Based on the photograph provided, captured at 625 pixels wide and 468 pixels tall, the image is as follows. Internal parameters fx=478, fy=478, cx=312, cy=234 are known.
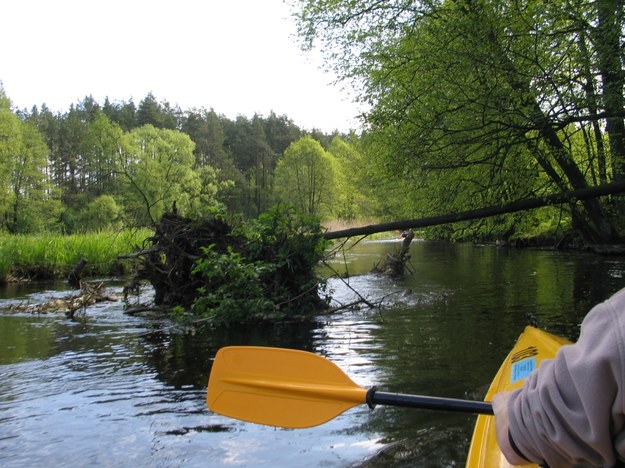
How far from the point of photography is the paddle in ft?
8.71

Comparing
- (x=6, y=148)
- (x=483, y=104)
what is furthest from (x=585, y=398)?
(x=6, y=148)

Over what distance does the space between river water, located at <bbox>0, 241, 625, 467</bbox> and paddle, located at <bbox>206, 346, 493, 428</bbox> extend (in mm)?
681

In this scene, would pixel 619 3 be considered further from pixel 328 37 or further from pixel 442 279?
pixel 442 279

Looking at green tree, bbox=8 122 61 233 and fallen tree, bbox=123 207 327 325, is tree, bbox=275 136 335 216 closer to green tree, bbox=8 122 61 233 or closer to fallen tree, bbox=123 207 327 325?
green tree, bbox=8 122 61 233

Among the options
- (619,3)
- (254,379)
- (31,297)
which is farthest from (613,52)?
(31,297)

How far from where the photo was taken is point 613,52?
6.38m

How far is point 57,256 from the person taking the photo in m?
14.5

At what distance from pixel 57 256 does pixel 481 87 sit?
509 inches

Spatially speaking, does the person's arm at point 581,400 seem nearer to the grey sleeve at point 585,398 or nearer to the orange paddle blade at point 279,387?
the grey sleeve at point 585,398

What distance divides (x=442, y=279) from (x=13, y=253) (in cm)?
1244

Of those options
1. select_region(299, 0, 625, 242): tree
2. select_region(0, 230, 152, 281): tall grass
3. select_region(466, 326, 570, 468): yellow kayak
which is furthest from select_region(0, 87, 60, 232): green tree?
select_region(466, 326, 570, 468): yellow kayak

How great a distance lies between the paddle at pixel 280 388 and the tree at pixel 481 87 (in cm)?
560

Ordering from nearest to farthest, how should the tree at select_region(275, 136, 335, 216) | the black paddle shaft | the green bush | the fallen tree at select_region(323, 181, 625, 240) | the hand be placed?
1. the hand
2. the black paddle shaft
3. the green bush
4. the fallen tree at select_region(323, 181, 625, 240)
5. the tree at select_region(275, 136, 335, 216)

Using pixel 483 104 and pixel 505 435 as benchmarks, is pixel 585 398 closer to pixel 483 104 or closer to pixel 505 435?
pixel 505 435
